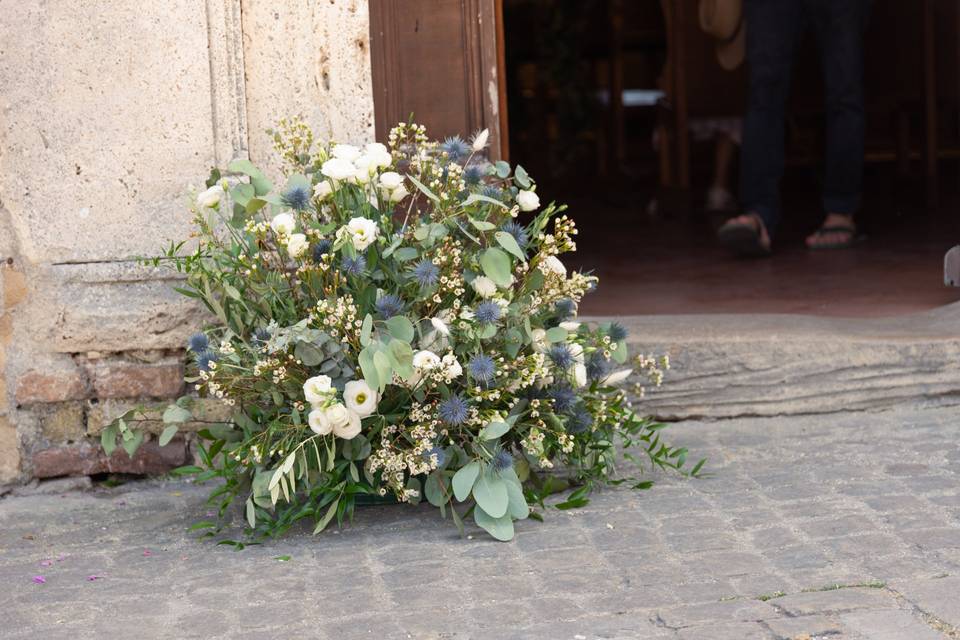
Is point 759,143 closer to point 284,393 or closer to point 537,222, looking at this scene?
point 537,222

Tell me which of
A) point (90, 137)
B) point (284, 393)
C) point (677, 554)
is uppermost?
point (90, 137)

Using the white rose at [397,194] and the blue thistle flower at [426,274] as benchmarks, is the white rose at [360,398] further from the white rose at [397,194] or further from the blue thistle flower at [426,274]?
the white rose at [397,194]

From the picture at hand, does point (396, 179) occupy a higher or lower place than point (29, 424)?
higher

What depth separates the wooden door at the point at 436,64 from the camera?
11.8 feet

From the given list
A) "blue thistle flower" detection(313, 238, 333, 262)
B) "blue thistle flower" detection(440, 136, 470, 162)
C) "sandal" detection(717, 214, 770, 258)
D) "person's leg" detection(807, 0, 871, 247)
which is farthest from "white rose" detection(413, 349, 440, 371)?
"person's leg" detection(807, 0, 871, 247)

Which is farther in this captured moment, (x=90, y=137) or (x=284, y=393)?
(x=90, y=137)

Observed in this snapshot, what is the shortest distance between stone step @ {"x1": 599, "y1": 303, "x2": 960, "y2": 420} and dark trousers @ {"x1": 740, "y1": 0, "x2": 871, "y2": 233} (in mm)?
1558

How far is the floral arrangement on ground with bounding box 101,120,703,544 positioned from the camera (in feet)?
9.53

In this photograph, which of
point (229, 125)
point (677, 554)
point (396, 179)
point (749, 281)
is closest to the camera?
point (677, 554)

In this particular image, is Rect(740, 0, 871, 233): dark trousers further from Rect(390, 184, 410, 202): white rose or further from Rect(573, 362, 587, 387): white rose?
Rect(390, 184, 410, 202): white rose

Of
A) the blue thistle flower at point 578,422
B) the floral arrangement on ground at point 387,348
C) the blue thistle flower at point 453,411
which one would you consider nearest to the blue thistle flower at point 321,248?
the floral arrangement on ground at point 387,348

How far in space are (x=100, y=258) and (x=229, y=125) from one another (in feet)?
1.67

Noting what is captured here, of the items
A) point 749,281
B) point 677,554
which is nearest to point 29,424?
point 677,554

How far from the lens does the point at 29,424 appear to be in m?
3.59
